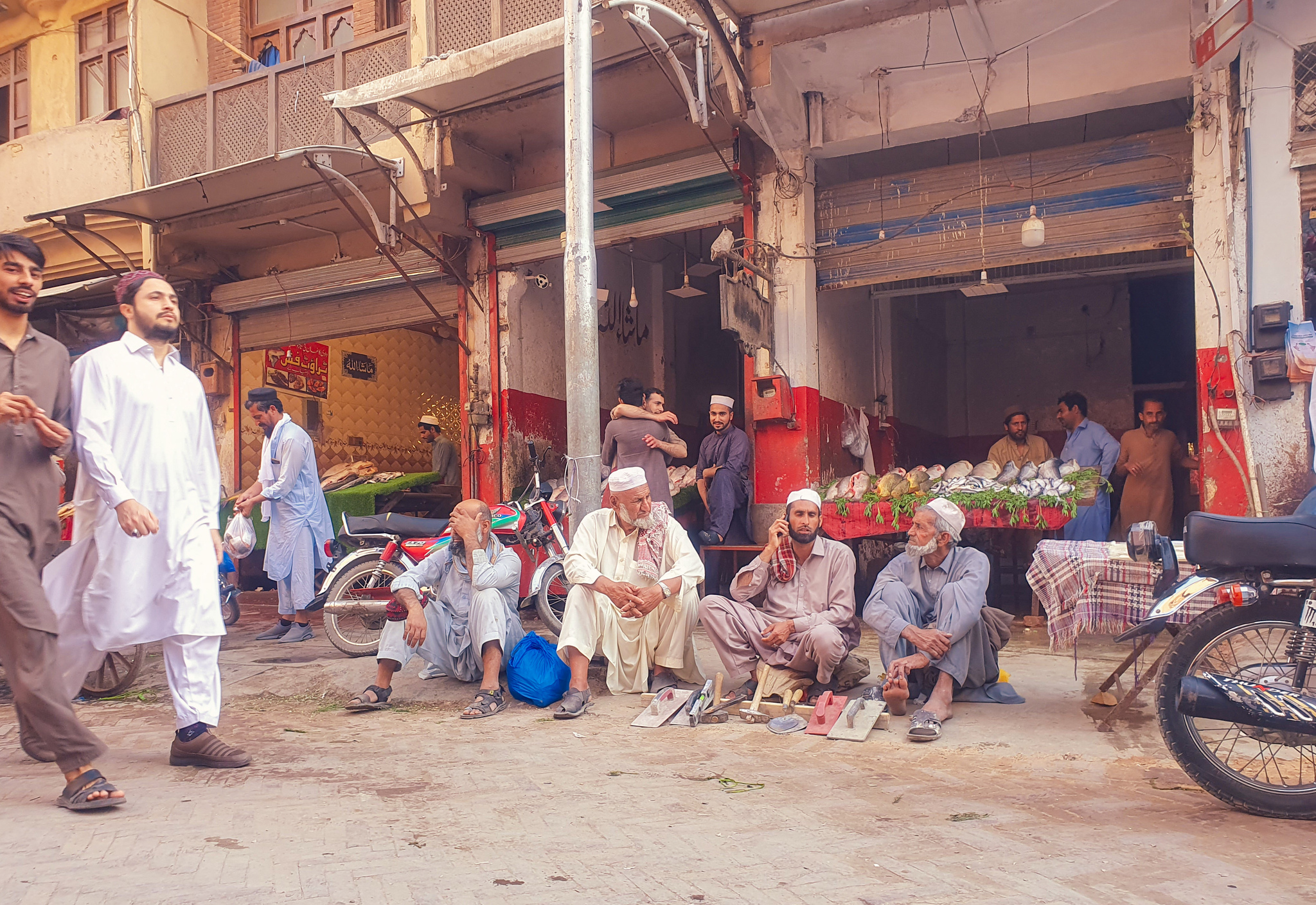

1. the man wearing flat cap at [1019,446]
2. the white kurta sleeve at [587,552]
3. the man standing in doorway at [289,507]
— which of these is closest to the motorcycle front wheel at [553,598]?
the white kurta sleeve at [587,552]

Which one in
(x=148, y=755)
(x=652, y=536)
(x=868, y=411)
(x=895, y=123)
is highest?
(x=895, y=123)

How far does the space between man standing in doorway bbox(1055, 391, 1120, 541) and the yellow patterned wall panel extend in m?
8.75

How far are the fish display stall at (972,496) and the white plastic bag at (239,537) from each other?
14.6 feet

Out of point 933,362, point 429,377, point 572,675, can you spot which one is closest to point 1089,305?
point 933,362

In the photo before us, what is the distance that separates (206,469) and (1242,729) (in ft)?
13.5

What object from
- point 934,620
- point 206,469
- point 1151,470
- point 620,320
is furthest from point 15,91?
point 1151,470

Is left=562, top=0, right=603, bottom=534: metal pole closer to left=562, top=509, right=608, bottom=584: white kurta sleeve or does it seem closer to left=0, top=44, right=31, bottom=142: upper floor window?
left=562, top=509, right=608, bottom=584: white kurta sleeve

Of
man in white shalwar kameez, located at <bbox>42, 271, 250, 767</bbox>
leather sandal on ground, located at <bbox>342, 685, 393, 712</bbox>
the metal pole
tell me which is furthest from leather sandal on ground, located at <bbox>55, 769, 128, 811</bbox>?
the metal pole

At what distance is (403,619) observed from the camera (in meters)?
5.57

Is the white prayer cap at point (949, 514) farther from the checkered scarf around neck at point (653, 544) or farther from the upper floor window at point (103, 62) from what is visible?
the upper floor window at point (103, 62)

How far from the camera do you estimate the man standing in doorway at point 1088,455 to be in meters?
7.99

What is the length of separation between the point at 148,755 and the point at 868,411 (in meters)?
8.08

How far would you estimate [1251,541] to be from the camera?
356cm

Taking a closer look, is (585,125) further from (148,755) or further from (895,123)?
(148,755)
